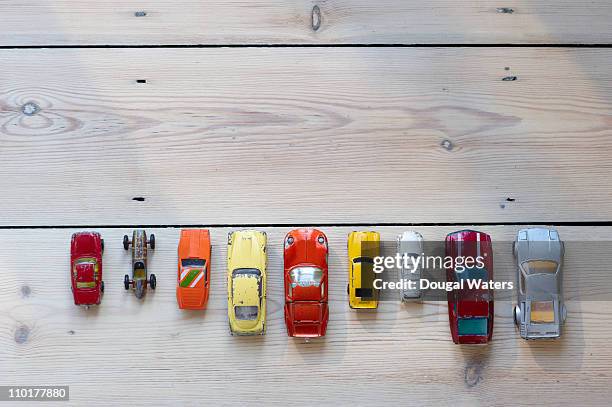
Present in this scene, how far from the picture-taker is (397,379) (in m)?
1.40

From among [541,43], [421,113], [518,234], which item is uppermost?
[541,43]

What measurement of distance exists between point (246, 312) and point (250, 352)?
3.3 inches

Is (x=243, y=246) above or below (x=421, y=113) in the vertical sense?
below

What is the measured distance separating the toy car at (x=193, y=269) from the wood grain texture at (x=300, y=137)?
0.06m

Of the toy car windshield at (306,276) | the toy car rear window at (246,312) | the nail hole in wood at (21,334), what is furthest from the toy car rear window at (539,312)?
the nail hole in wood at (21,334)

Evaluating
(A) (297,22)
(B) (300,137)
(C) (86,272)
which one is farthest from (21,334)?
(A) (297,22)

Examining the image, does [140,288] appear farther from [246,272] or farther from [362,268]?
[362,268]

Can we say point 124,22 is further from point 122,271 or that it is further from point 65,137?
point 122,271

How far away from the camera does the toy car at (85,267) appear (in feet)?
4.46

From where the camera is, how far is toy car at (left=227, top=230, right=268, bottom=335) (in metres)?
1.36

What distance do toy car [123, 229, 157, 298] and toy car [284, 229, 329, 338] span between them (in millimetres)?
245

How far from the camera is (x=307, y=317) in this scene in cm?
136

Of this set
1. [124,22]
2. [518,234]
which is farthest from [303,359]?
[124,22]

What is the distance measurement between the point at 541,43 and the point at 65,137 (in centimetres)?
88
